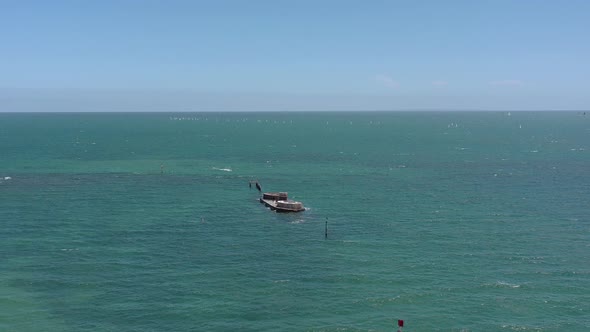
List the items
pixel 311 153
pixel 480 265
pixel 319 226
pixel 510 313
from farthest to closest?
pixel 311 153, pixel 319 226, pixel 480 265, pixel 510 313

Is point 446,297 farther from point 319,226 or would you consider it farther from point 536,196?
point 536,196

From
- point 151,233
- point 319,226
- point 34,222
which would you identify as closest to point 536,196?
point 319,226

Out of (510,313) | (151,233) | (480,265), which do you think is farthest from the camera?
(151,233)

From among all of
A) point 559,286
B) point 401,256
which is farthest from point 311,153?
point 559,286

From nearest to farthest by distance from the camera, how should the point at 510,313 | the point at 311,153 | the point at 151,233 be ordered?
the point at 510,313 → the point at 151,233 → the point at 311,153

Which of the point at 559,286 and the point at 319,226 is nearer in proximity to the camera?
the point at 559,286

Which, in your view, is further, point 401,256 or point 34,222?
point 34,222

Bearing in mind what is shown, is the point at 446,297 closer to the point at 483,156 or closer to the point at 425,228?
the point at 425,228

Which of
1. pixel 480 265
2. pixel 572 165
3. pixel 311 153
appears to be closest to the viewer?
pixel 480 265
